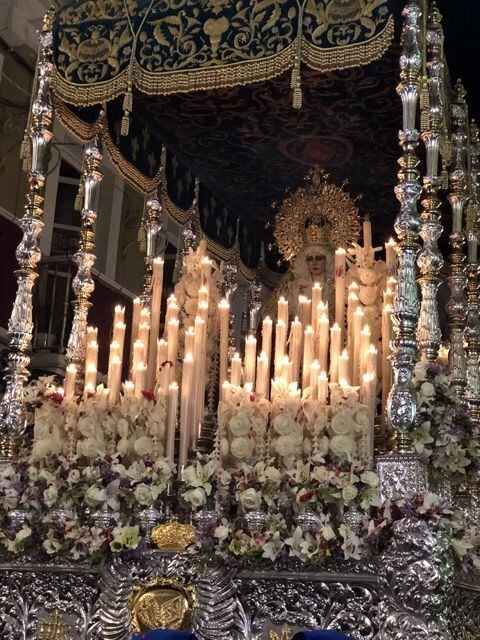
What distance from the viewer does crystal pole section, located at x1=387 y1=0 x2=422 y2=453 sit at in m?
4.21

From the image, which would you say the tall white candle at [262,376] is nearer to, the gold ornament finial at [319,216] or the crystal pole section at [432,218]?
the crystal pole section at [432,218]

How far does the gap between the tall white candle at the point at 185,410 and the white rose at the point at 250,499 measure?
0.50m

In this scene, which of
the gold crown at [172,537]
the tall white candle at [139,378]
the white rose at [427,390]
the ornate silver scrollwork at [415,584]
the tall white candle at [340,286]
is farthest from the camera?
the tall white candle at [340,286]

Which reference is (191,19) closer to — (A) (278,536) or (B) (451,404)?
(B) (451,404)

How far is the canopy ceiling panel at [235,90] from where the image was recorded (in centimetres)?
507

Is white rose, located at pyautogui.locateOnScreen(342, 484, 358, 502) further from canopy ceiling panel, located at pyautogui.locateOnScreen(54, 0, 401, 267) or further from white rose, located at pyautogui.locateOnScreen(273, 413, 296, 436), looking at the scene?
canopy ceiling panel, located at pyautogui.locateOnScreen(54, 0, 401, 267)

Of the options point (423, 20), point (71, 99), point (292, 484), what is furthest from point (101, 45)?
point (292, 484)

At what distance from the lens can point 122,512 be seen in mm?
4395

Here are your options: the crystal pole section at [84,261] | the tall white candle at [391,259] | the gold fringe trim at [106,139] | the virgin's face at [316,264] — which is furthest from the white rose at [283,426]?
the virgin's face at [316,264]

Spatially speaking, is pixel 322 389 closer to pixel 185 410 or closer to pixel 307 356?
pixel 307 356

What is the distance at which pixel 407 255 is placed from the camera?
4.52m

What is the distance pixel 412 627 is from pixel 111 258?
7374 mm

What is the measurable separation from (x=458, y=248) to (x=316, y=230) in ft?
3.84

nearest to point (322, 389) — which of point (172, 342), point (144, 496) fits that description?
point (172, 342)
